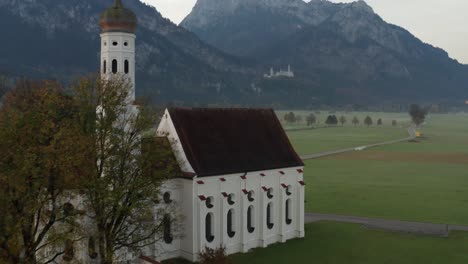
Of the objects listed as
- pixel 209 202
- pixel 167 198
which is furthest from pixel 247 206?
pixel 167 198

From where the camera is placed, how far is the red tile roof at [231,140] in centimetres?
4175

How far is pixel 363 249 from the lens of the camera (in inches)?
1722

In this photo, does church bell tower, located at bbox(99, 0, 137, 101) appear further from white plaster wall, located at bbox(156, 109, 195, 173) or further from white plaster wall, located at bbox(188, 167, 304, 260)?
white plaster wall, located at bbox(188, 167, 304, 260)

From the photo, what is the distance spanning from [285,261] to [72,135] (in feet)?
72.3

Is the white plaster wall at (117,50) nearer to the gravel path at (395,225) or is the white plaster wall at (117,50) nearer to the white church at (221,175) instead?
the white church at (221,175)

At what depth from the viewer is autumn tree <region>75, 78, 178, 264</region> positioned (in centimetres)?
3044

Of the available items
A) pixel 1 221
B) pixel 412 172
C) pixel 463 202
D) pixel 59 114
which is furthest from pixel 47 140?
pixel 412 172

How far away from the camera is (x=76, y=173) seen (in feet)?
89.7

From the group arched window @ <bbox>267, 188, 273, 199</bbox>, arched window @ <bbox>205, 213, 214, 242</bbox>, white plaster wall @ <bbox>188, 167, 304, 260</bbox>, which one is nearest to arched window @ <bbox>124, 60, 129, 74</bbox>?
white plaster wall @ <bbox>188, 167, 304, 260</bbox>

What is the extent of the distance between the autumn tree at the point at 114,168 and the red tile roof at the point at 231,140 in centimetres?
749

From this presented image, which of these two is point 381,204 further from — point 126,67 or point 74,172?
point 74,172

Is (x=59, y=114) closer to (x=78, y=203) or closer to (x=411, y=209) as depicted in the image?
(x=78, y=203)

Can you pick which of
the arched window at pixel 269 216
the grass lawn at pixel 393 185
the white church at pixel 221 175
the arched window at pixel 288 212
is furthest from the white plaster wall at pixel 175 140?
the grass lawn at pixel 393 185

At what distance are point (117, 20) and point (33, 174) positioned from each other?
661 inches
